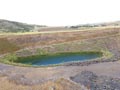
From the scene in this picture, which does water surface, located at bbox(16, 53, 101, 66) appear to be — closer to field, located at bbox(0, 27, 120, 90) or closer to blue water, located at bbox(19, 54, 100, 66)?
blue water, located at bbox(19, 54, 100, 66)

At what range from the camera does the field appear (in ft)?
123

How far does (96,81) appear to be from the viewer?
3694 centimetres

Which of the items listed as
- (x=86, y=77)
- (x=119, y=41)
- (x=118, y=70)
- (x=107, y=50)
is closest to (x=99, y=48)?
(x=107, y=50)

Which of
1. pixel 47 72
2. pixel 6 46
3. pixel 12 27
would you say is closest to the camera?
pixel 47 72

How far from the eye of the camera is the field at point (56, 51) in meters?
37.5

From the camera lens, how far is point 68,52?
68375mm

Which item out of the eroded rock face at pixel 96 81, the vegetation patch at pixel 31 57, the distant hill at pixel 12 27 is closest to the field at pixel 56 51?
the eroded rock face at pixel 96 81

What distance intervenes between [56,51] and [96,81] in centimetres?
3202

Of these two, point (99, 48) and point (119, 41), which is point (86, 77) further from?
point (119, 41)

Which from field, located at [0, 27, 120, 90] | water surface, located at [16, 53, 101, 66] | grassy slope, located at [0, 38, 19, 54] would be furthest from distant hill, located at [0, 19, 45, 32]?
water surface, located at [16, 53, 101, 66]

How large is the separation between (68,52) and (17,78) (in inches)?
1152

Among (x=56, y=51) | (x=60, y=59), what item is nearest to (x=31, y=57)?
(x=56, y=51)

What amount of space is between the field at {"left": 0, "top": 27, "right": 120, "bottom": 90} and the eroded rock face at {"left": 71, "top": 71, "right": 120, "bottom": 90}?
3.66ft

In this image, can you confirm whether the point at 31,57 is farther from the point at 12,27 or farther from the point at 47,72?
the point at 12,27
